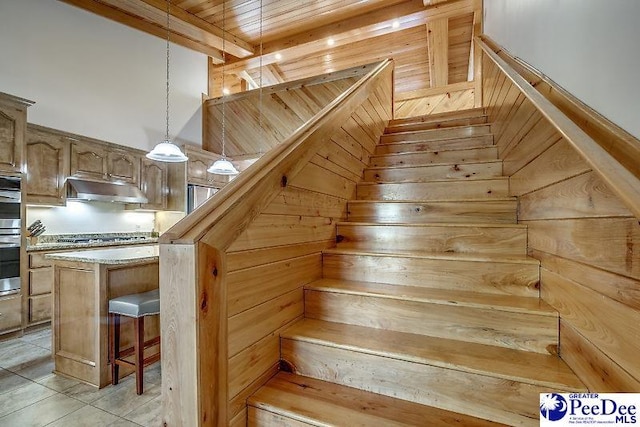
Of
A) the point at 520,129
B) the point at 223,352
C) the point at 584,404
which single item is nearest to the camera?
the point at 584,404

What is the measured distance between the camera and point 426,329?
146 centimetres

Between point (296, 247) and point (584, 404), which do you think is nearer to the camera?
point (584, 404)

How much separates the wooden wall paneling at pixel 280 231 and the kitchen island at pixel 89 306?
4.36 feet

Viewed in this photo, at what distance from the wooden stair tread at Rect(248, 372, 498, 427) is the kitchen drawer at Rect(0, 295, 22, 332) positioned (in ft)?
11.3

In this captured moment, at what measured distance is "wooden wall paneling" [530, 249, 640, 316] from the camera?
2.69 ft

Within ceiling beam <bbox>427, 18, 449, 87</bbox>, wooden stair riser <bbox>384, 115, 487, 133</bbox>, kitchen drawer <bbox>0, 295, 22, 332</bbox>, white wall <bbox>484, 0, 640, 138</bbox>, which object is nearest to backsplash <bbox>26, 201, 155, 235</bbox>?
kitchen drawer <bbox>0, 295, 22, 332</bbox>

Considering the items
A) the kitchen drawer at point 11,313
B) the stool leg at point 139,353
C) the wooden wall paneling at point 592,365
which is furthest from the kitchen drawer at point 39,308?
the wooden wall paneling at point 592,365

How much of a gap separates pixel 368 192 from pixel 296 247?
114cm

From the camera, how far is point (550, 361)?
3.93 ft

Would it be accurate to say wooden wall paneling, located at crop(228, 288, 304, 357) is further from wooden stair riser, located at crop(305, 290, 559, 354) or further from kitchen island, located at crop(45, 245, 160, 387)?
kitchen island, located at crop(45, 245, 160, 387)

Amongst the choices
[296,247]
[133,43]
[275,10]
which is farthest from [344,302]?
[133,43]

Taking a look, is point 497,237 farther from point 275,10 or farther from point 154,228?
point 154,228

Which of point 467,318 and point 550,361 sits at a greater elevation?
point 467,318

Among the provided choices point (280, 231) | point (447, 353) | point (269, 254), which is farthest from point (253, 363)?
point (447, 353)
